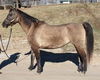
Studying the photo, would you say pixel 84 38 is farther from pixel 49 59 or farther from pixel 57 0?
pixel 57 0

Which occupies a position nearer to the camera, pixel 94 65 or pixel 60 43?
pixel 60 43

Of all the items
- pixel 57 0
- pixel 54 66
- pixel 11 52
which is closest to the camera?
pixel 54 66

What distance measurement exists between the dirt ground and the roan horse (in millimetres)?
369

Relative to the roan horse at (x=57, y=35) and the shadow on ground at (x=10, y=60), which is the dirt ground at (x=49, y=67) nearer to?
the shadow on ground at (x=10, y=60)

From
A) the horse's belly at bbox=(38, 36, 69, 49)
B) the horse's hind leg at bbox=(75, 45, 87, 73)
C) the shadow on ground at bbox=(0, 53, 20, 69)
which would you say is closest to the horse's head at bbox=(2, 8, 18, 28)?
the horse's belly at bbox=(38, 36, 69, 49)

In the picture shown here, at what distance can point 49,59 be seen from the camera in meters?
13.3

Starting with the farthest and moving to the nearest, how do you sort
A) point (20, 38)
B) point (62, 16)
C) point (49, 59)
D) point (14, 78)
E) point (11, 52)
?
point (62, 16), point (20, 38), point (11, 52), point (49, 59), point (14, 78)

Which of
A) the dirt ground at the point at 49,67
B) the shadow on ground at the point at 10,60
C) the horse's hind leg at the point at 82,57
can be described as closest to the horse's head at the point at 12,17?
the dirt ground at the point at 49,67

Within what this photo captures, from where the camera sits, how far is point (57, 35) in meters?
11.1

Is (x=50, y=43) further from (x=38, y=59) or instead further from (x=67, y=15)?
(x=67, y=15)

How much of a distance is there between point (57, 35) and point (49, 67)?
4.74 ft

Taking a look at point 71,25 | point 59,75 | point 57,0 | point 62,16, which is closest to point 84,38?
point 71,25

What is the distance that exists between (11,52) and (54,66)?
10.3ft

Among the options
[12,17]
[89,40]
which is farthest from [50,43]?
[12,17]
